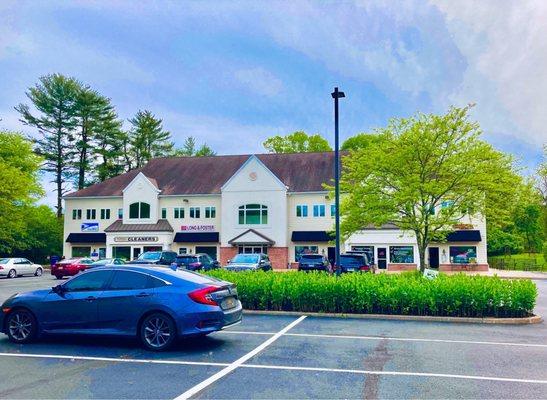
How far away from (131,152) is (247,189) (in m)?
35.3

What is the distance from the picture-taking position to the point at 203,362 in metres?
7.45

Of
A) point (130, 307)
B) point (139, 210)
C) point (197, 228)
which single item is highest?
point (139, 210)

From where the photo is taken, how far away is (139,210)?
4534cm

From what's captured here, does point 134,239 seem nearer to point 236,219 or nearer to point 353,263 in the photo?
point 236,219

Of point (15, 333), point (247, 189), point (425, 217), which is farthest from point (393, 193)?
point (247, 189)

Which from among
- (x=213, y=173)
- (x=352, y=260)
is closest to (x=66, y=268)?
(x=352, y=260)

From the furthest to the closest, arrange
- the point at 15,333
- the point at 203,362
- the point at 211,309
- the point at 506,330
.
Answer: the point at 506,330, the point at 15,333, the point at 211,309, the point at 203,362

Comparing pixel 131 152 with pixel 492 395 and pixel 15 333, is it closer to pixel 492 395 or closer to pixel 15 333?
pixel 15 333

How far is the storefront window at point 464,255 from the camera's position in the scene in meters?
39.0

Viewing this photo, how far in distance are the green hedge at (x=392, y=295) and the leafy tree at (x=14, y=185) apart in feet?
105

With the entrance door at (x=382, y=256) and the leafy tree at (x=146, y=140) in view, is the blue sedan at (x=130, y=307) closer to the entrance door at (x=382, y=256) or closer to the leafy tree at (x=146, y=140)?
the entrance door at (x=382, y=256)

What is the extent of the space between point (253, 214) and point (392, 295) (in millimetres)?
30404

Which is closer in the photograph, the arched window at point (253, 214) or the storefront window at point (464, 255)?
the storefront window at point (464, 255)

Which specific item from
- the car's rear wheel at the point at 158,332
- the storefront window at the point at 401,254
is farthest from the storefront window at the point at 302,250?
the car's rear wheel at the point at 158,332
